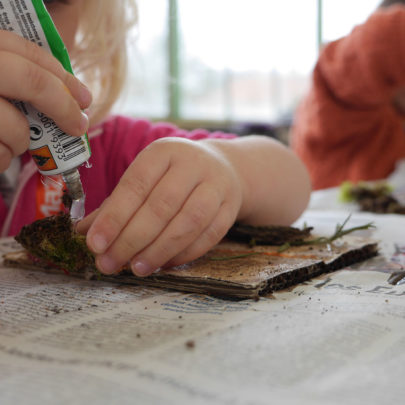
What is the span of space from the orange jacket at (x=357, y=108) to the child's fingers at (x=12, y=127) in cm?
101

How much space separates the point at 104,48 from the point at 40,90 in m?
0.56

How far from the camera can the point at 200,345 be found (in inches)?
10.8

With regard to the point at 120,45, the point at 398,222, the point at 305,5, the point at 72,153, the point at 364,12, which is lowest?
the point at 398,222

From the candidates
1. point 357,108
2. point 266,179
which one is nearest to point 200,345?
point 266,179

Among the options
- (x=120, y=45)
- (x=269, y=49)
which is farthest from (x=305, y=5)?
(x=120, y=45)

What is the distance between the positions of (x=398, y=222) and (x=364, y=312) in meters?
0.42

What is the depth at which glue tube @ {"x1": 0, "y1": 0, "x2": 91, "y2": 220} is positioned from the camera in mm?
354

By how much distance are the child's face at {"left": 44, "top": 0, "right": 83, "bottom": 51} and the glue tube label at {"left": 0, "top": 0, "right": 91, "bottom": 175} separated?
0.22m

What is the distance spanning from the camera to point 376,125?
4.45 ft

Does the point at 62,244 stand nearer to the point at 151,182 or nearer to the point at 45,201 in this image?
the point at 151,182

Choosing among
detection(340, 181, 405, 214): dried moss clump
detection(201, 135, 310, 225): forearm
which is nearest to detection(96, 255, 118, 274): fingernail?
detection(201, 135, 310, 225): forearm

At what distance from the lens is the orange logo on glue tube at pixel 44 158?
379 millimetres

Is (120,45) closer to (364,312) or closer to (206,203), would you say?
(206,203)

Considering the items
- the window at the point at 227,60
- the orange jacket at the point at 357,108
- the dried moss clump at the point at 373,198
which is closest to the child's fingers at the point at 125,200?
the dried moss clump at the point at 373,198
